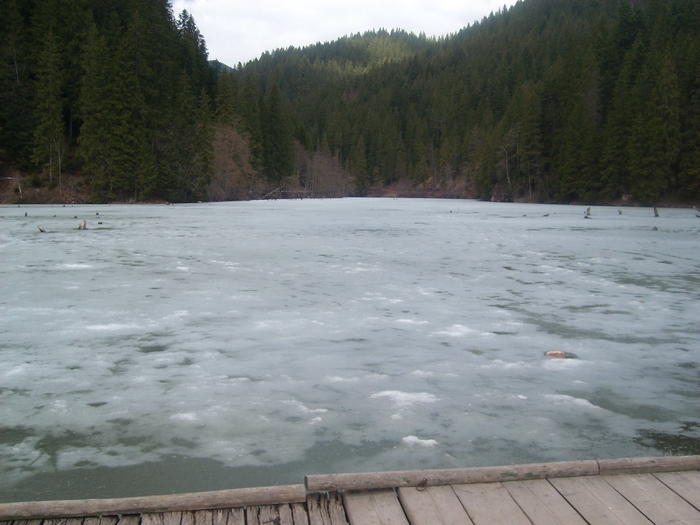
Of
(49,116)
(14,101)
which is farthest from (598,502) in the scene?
(14,101)

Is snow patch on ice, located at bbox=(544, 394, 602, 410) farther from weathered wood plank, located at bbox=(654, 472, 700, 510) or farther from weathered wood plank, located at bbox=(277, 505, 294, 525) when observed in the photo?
weathered wood plank, located at bbox=(277, 505, 294, 525)

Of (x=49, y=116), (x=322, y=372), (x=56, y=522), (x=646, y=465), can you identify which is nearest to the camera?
(x=56, y=522)

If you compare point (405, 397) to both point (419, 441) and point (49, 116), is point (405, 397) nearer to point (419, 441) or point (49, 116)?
point (419, 441)

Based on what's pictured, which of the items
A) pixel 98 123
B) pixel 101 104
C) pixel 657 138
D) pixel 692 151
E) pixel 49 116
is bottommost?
pixel 692 151

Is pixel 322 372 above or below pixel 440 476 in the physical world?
below

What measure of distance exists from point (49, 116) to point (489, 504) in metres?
52.0

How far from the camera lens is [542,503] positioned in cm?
221

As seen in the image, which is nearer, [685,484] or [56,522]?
[56,522]

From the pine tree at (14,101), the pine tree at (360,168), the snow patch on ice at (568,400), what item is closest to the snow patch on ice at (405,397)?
the snow patch on ice at (568,400)

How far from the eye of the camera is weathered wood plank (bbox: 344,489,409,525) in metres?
2.07

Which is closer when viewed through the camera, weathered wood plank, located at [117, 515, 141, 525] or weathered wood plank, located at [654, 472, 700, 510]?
weathered wood plank, located at [117, 515, 141, 525]

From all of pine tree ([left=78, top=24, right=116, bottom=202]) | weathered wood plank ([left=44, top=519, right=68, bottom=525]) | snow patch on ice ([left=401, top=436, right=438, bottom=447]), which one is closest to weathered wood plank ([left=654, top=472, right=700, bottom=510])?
snow patch on ice ([left=401, top=436, right=438, bottom=447])

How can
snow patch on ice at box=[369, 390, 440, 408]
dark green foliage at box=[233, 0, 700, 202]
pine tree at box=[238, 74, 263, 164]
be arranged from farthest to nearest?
pine tree at box=[238, 74, 263, 164] < dark green foliage at box=[233, 0, 700, 202] < snow patch on ice at box=[369, 390, 440, 408]

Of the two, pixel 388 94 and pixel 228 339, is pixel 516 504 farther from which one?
pixel 388 94
